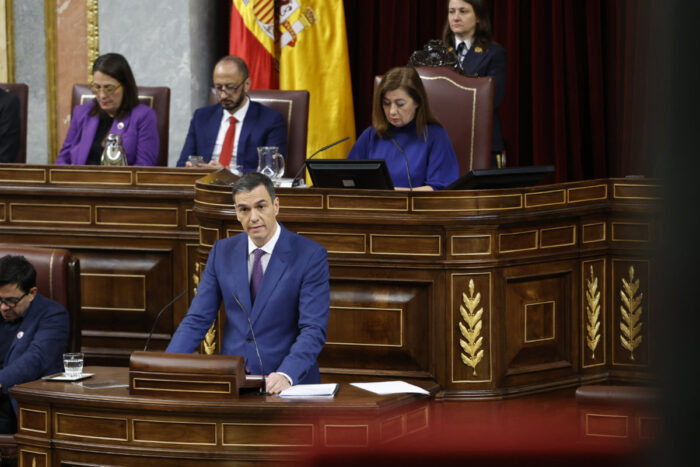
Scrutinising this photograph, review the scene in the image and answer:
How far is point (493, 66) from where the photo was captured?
507 cm

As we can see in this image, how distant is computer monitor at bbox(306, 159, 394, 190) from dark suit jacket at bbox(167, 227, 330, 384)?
835mm

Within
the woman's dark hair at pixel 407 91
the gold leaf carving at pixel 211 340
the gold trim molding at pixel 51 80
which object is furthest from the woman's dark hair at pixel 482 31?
the gold trim molding at pixel 51 80

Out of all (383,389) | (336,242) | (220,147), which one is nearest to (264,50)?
(220,147)

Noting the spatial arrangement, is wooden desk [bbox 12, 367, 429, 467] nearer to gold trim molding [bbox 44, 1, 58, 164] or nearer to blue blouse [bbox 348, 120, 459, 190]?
blue blouse [bbox 348, 120, 459, 190]

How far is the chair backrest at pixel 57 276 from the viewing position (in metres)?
3.65

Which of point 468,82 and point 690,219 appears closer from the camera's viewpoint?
point 690,219

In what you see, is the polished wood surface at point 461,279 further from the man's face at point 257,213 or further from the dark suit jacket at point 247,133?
the man's face at point 257,213

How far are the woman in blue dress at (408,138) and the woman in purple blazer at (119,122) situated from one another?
3.82ft

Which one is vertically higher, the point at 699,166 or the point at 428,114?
the point at 428,114

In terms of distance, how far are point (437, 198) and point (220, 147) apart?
1.48 metres

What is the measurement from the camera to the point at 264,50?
→ 659cm

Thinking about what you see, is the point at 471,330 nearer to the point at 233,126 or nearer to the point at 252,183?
the point at 252,183

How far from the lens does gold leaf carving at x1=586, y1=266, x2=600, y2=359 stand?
427cm

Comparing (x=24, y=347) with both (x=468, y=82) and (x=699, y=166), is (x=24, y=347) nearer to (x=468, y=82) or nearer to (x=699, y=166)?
(x=468, y=82)
